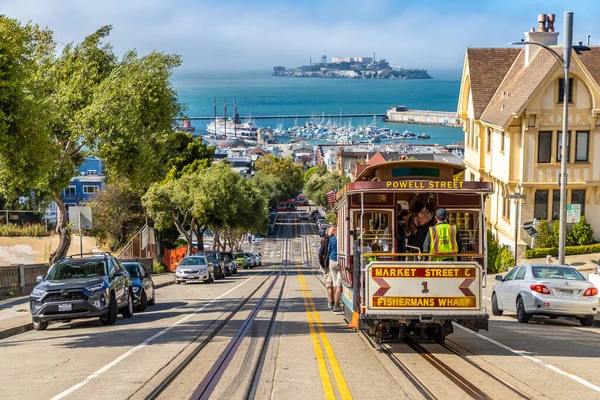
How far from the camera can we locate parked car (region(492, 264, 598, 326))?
19156mm

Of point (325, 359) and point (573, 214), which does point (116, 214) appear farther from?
point (325, 359)

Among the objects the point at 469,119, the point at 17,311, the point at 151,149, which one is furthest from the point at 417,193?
the point at 469,119

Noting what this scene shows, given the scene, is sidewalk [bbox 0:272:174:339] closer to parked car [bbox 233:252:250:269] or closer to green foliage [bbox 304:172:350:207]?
parked car [bbox 233:252:250:269]

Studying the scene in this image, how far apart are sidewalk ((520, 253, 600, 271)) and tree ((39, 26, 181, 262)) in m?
18.6

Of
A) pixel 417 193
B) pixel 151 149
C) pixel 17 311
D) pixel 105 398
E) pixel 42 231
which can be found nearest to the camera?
pixel 105 398

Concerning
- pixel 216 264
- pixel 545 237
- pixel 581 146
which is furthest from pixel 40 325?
pixel 581 146

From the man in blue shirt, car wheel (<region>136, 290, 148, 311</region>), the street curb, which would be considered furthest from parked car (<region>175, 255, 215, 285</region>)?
the man in blue shirt

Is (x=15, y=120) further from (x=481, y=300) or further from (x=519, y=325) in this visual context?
(x=519, y=325)

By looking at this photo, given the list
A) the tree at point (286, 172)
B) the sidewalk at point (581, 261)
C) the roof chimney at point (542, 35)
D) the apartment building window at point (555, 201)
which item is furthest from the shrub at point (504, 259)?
the tree at point (286, 172)

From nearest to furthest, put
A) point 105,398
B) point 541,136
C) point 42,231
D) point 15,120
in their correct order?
point 105,398
point 15,120
point 541,136
point 42,231

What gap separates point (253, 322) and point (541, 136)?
25462 millimetres

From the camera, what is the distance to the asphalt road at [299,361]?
10820mm

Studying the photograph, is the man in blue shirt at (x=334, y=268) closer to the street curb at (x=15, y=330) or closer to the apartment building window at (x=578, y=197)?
the street curb at (x=15, y=330)

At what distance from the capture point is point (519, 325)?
19.5 m
